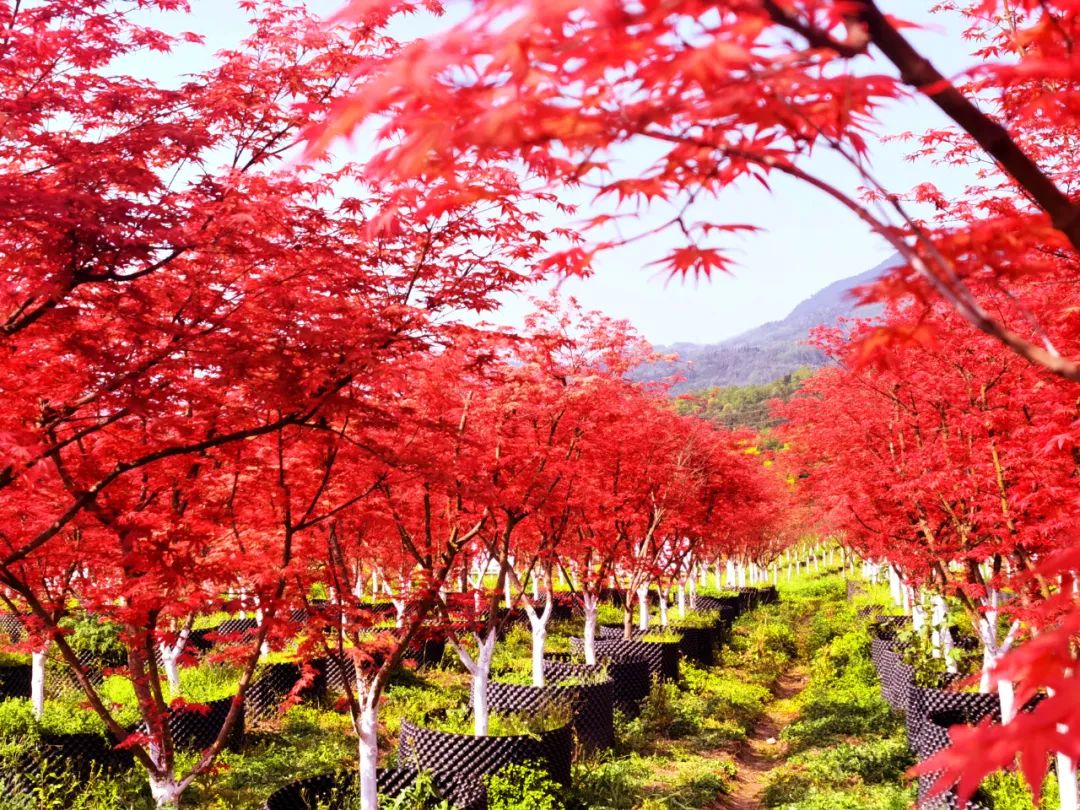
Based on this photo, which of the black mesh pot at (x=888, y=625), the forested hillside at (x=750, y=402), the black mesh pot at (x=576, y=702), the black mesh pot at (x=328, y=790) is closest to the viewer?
the black mesh pot at (x=328, y=790)

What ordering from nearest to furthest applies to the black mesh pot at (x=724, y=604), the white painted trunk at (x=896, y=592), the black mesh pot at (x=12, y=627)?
1. the black mesh pot at (x=12, y=627)
2. the black mesh pot at (x=724, y=604)
3. the white painted trunk at (x=896, y=592)

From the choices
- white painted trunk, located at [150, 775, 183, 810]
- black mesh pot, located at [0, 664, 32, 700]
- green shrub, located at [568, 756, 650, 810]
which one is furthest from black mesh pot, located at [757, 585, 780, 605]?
white painted trunk, located at [150, 775, 183, 810]

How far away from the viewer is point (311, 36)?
5.88 metres

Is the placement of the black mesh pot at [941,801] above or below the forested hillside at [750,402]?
below

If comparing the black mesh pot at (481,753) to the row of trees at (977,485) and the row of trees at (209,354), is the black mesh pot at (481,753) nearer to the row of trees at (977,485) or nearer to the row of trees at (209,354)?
the row of trees at (209,354)

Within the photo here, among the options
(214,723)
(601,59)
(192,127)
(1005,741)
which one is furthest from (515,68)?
(214,723)

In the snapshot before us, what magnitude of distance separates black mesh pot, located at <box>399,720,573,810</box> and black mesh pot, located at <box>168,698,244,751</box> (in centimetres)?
371

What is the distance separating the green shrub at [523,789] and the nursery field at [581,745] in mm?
21

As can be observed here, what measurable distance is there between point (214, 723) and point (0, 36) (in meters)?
10.2

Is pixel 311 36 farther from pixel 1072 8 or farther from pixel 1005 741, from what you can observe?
pixel 1005 741

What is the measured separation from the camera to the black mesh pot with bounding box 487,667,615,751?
38.3 feet

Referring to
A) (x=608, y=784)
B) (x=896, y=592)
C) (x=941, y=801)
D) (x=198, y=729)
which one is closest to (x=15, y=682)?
(x=198, y=729)

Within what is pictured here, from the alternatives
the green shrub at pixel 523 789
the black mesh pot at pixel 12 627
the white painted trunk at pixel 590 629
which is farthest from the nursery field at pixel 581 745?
the black mesh pot at pixel 12 627

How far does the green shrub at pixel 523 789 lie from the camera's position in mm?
8664
